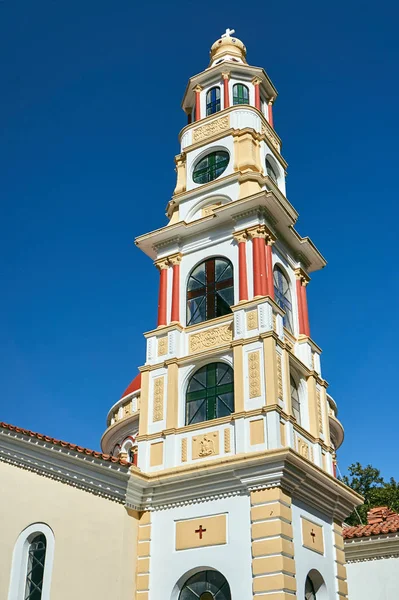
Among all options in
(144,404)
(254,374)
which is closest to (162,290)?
(144,404)

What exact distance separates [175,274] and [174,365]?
3.02m

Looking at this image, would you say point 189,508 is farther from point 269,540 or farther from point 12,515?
point 12,515

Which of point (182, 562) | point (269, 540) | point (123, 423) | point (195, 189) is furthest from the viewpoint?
point (123, 423)

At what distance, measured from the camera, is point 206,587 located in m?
15.9

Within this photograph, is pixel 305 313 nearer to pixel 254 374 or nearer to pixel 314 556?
pixel 254 374

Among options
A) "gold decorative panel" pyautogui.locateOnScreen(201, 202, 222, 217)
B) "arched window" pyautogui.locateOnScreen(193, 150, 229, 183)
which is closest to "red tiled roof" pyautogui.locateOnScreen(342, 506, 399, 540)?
"gold decorative panel" pyautogui.locateOnScreen(201, 202, 222, 217)

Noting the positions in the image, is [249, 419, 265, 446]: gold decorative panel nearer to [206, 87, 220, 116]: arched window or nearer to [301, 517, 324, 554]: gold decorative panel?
[301, 517, 324, 554]: gold decorative panel

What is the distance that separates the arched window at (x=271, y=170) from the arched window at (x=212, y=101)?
2.75 meters

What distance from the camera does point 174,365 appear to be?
19.0m

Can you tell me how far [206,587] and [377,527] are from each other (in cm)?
584

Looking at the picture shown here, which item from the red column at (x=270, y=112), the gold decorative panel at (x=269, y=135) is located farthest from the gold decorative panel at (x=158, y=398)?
the red column at (x=270, y=112)

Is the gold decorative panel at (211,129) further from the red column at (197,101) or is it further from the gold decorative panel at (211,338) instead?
the gold decorative panel at (211,338)

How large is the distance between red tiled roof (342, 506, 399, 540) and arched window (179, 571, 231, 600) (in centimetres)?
499

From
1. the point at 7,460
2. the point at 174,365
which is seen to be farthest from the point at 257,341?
the point at 7,460
